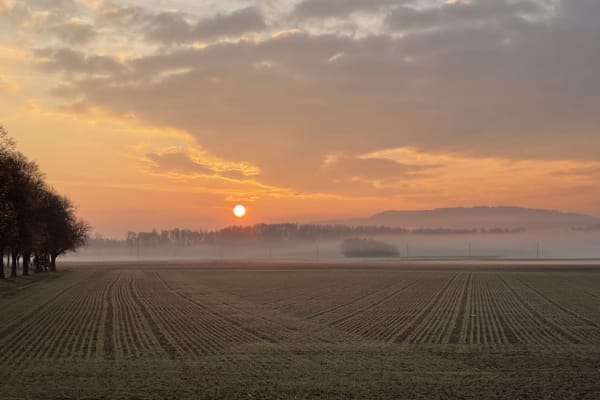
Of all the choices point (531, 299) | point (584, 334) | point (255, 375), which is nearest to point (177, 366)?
point (255, 375)

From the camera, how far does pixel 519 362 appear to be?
24016 mm

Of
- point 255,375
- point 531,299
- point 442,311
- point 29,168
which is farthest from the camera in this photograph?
point 29,168

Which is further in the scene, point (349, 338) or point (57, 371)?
point (349, 338)

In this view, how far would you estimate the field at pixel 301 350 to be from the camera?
64.4 feet

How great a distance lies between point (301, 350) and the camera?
2703 cm

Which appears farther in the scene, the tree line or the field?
the tree line

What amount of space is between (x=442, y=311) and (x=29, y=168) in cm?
7058

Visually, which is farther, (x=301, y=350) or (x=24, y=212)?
(x=24, y=212)

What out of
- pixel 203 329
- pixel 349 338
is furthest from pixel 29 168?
pixel 349 338

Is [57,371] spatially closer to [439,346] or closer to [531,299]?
[439,346]

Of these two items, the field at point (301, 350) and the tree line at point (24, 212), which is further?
the tree line at point (24, 212)

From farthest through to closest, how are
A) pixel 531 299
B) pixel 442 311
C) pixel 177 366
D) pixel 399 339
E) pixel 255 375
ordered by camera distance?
1. pixel 531 299
2. pixel 442 311
3. pixel 399 339
4. pixel 177 366
5. pixel 255 375

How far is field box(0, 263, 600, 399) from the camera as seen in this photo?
64.4ft

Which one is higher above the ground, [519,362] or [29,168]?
[29,168]
